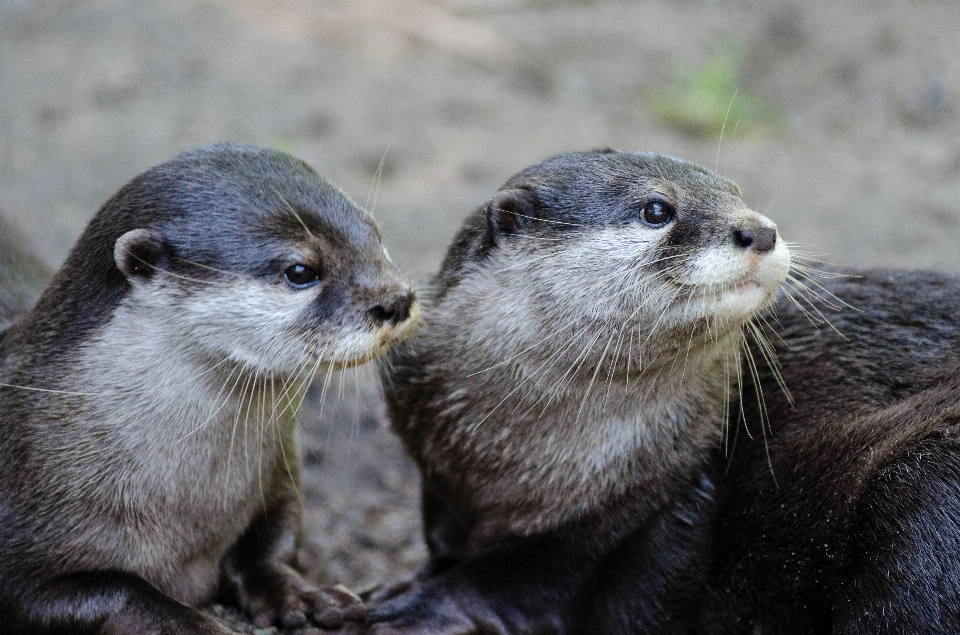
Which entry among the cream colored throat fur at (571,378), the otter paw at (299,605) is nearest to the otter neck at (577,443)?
the cream colored throat fur at (571,378)

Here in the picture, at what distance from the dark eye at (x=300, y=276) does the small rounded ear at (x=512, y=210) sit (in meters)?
0.58

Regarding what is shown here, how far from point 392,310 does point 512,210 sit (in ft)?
1.75

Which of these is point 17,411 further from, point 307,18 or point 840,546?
point 307,18

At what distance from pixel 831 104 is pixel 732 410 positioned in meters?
5.00

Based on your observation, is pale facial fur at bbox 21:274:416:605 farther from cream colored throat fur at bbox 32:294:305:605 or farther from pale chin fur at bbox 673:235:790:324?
pale chin fur at bbox 673:235:790:324

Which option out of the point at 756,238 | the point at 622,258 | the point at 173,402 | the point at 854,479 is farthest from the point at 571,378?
the point at 173,402

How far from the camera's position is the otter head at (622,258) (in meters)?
2.66

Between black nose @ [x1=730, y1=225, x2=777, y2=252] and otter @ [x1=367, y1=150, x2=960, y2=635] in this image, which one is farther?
otter @ [x1=367, y1=150, x2=960, y2=635]

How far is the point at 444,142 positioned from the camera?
22.4 feet

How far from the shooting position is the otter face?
261cm

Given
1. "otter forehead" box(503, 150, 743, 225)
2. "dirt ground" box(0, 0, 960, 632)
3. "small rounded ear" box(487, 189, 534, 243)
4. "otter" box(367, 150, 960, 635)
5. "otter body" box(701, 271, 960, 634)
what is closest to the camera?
"otter body" box(701, 271, 960, 634)

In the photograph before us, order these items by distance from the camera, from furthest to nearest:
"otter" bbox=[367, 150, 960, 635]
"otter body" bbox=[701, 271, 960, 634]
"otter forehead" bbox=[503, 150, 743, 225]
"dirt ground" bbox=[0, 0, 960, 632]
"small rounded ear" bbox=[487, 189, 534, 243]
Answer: "dirt ground" bbox=[0, 0, 960, 632], "small rounded ear" bbox=[487, 189, 534, 243], "otter forehead" bbox=[503, 150, 743, 225], "otter" bbox=[367, 150, 960, 635], "otter body" bbox=[701, 271, 960, 634]

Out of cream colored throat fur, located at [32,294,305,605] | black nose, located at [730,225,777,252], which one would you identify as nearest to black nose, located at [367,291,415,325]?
cream colored throat fur, located at [32,294,305,605]

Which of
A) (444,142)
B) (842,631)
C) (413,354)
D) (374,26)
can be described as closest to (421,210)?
(444,142)
